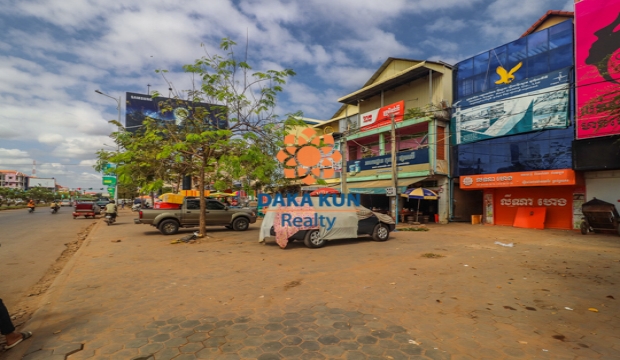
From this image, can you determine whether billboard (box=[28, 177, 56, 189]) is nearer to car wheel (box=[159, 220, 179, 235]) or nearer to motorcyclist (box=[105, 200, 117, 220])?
motorcyclist (box=[105, 200, 117, 220])

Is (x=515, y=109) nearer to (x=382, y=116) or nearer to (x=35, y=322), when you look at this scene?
(x=382, y=116)

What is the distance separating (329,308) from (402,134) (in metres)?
21.2

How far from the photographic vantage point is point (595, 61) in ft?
46.1

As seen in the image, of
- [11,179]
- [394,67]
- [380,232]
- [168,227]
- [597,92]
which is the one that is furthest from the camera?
[11,179]

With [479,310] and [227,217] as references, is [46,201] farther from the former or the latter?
[479,310]

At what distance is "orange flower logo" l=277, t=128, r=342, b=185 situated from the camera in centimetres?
1795

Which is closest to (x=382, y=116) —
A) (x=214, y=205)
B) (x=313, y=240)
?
(x=214, y=205)

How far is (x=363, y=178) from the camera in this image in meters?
24.7

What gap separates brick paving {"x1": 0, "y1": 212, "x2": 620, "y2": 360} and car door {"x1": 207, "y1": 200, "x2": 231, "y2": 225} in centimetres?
587

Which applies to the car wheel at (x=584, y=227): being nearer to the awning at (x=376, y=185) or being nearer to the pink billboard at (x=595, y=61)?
the pink billboard at (x=595, y=61)

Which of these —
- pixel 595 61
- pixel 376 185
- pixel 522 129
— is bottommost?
pixel 376 185

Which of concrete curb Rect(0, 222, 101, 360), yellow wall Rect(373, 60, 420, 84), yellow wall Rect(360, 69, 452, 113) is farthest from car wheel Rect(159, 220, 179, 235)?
yellow wall Rect(373, 60, 420, 84)

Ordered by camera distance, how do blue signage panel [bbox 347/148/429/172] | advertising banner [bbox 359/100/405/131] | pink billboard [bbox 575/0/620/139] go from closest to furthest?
pink billboard [bbox 575/0/620/139]
blue signage panel [bbox 347/148/429/172]
advertising banner [bbox 359/100/405/131]

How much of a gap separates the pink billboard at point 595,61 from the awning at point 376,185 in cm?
821
